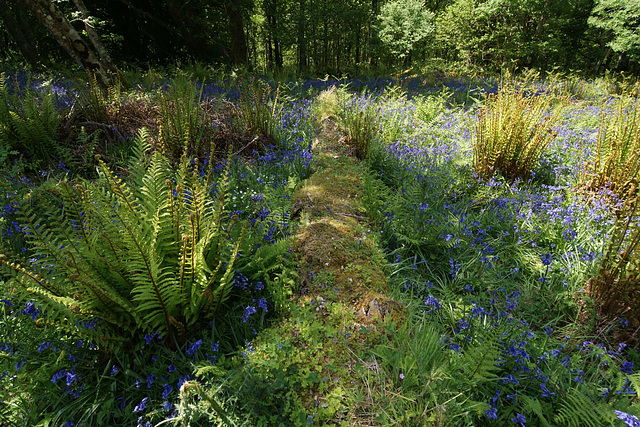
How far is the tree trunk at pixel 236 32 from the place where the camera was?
1027 cm

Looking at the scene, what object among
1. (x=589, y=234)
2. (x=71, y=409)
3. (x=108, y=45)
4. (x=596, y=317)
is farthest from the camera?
(x=108, y=45)

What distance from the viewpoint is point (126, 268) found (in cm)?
181

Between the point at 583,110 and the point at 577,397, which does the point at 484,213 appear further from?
the point at 583,110

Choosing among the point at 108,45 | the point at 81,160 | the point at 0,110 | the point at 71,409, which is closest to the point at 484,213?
the point at 71,409

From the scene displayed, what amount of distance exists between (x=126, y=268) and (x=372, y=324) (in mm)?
1559

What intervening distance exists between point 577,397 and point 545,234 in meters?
1.63

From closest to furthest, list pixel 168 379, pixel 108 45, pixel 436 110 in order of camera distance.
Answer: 1. pixel 168 379
2. pixel 436 110
3. pixel 108 45

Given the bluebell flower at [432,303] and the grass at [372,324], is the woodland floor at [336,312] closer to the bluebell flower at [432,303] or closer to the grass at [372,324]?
the grass at [372,324]

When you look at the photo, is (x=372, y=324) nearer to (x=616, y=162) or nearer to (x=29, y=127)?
(x=616, y=162)

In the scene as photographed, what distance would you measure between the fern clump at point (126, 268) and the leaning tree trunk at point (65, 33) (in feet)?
12.7

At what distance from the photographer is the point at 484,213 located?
3.10 m

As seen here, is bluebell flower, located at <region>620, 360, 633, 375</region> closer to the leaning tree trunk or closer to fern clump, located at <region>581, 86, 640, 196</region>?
fern clump, located at <region>581, 86, 640, 196</region>

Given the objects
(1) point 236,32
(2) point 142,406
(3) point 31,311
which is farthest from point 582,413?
(1) point 236,32

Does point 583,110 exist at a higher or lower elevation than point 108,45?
lower
